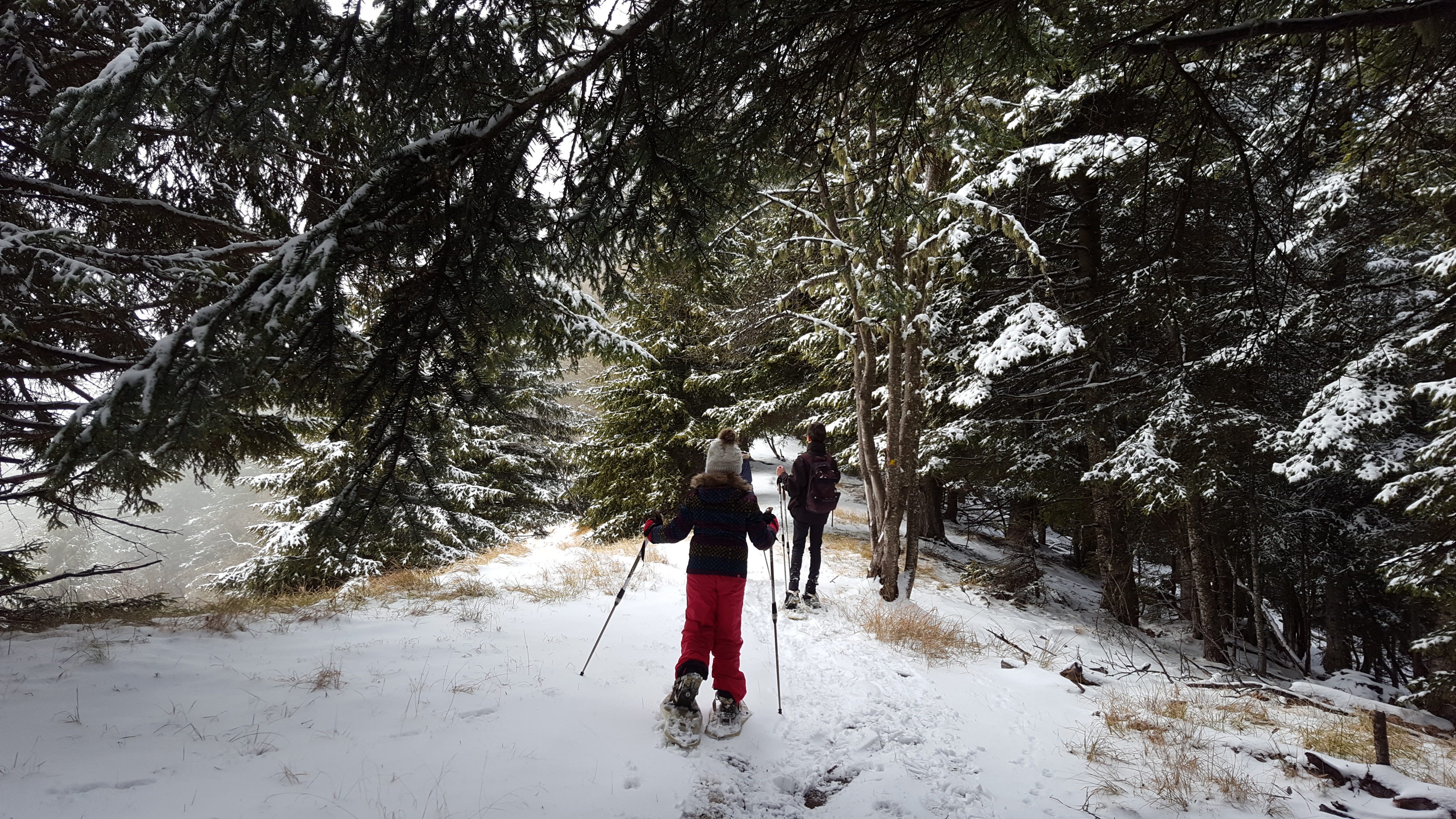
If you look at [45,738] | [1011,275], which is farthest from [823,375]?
[45,738]

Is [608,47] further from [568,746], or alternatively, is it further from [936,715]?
[936,715]

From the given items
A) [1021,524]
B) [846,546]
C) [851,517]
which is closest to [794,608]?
[846,546]

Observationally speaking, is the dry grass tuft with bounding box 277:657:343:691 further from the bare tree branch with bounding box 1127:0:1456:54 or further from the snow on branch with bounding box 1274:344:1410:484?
the snow on branch with bounding box 1274:344:1410:484

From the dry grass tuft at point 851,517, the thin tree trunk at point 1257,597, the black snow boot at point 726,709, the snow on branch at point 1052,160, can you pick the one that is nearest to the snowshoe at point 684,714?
the black snow boot at point 726,709

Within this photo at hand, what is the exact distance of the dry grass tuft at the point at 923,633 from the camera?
18.5 ft

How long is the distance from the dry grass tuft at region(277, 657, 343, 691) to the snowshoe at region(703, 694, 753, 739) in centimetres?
264

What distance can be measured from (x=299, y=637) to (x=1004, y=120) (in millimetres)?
9697

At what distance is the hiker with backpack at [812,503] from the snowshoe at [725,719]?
3.19m

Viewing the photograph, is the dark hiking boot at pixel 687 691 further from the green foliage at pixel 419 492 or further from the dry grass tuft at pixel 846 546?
the dry grass tuft at pixel 846 546

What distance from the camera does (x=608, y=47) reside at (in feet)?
8.93

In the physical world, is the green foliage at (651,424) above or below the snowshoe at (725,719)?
above

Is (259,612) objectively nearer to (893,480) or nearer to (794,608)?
(794,608)

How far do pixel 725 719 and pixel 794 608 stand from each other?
3144mm

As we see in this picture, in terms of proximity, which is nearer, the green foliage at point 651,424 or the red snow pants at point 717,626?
the red snow pants at point 717,626
